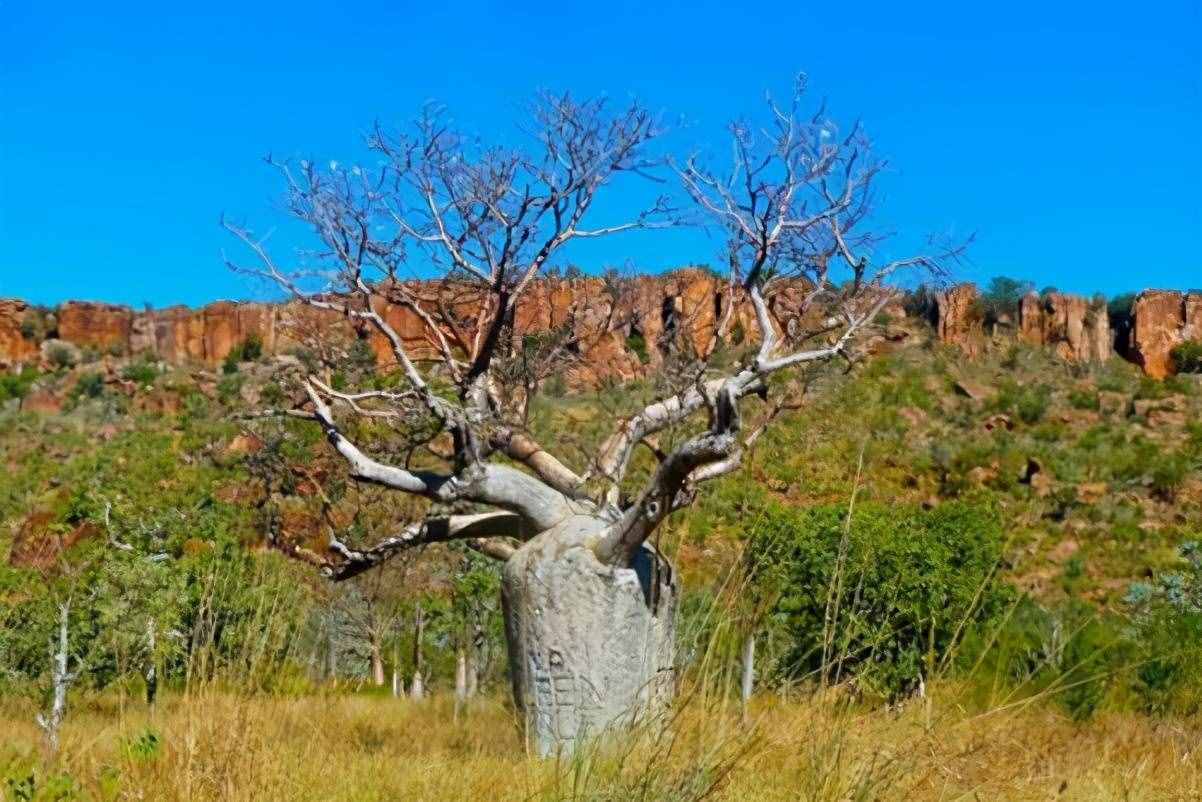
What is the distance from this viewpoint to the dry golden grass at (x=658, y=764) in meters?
2.38

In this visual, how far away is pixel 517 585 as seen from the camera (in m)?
6.02

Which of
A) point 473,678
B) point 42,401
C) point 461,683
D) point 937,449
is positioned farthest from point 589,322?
point 42,401

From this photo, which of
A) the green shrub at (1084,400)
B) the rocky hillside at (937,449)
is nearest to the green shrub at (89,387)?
the rocky hillside at (937,449)

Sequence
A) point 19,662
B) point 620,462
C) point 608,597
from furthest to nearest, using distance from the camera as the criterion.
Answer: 1. point 19,662
2. point 620,462
3. point 608,597

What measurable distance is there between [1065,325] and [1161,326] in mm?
3495

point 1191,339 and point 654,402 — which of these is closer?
point 654,402

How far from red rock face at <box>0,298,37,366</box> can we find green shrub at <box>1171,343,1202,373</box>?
4849 cm

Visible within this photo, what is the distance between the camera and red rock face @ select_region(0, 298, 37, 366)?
59.2 metres

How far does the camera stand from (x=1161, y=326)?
163 ft

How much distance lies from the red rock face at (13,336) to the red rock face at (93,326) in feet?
5.33

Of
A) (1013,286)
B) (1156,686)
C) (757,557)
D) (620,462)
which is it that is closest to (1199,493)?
(1156,686)

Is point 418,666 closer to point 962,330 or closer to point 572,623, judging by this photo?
point 572,623

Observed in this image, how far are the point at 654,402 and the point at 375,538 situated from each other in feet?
16.3

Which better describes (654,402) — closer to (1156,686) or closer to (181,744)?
(181,744)
